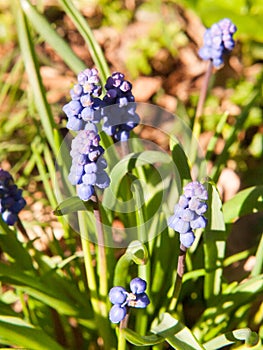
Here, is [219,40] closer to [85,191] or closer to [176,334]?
[85,191]

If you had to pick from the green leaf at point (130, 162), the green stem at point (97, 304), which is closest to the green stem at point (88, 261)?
the green stem at point (97, 304)

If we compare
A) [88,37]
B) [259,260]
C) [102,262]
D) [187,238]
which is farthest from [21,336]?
[88,37]

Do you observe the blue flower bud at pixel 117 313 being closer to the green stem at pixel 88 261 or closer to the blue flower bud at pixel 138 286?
the blue flower bud at pixel 138 286

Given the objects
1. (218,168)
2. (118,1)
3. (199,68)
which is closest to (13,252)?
(218,168)

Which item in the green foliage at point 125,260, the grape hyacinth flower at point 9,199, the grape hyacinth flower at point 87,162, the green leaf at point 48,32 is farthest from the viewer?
the green leaf at point 48,32

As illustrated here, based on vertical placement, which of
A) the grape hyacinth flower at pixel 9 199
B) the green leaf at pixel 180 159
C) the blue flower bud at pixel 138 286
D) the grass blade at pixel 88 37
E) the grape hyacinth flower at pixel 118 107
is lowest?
the blue flower bud at pixel 138 286

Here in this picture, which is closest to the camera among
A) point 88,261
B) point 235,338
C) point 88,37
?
point 235,338

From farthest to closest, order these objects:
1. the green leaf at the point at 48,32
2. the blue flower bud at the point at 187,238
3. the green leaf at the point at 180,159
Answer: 1. the green leaf at the point at 48,32
2. the green leaf at the point at 180,159
3. the blue flower bud at the point at 187,238

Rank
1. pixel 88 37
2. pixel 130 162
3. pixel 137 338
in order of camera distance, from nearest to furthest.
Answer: pixel 137 338, pixel 130 162, pixel 88 37

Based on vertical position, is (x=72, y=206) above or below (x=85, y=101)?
below
